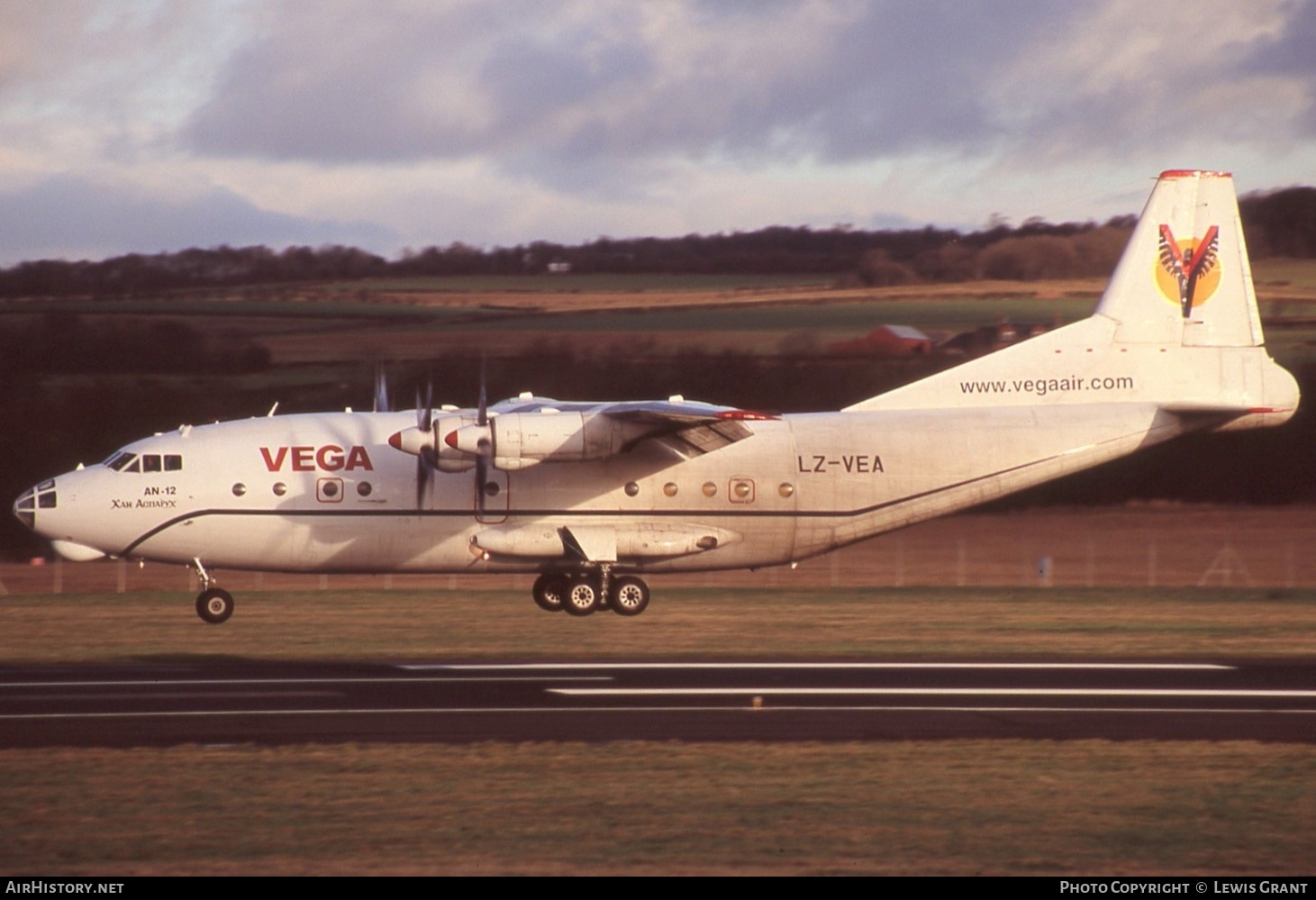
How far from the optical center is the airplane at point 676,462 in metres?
22.9

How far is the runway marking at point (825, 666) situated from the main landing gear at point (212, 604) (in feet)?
18.7

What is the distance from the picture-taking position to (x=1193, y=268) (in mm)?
25469

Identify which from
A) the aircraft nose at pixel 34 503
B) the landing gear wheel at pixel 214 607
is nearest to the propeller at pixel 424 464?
the landing gear wheel at pixel 214 607

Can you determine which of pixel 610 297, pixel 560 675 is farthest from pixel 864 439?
pixel 610 297

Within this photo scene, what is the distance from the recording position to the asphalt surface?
531 inches

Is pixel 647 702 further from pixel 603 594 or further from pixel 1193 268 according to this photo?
pixel 1193 268

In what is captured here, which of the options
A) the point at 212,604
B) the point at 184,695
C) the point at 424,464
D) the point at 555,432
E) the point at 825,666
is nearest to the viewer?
the point at 184,695

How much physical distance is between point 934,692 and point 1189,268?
12527mm

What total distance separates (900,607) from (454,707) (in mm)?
13585

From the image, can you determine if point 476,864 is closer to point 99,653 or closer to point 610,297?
point 99,653

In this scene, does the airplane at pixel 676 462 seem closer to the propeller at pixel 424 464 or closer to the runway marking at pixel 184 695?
the propeller at pixel 424 464

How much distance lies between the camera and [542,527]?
2352cm

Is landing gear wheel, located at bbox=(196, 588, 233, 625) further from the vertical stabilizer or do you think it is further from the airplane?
the vertical stabilizer

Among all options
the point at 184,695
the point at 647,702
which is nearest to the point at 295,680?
the point at 184,695
